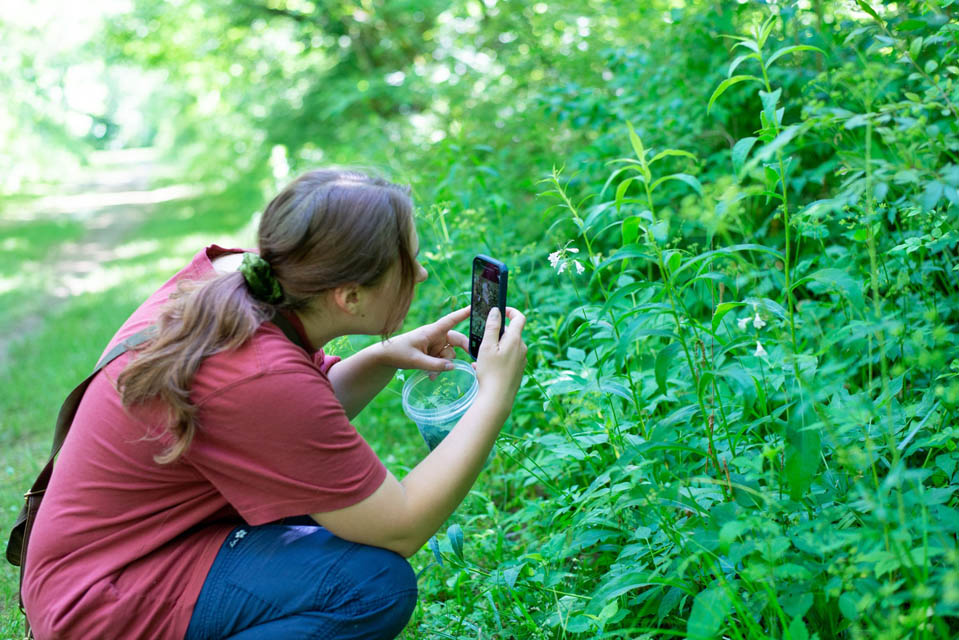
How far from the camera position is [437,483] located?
1.75 metres

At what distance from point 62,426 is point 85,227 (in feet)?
45.5

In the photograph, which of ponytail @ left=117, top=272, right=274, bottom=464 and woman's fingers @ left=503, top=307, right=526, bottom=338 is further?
woman's fingers @ left=503, top=307, right=526, bottom=338

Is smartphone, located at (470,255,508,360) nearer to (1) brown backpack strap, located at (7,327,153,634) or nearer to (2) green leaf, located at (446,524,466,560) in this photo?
(2) green leaf, located at (446,524,466,560)

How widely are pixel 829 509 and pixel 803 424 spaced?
0.22 metres

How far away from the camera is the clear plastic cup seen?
2020mm

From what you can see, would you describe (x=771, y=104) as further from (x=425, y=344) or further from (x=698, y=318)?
(x=698, y=318)

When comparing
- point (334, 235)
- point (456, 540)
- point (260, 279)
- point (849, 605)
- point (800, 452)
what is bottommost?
point (456, 540)

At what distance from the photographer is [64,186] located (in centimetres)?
2170

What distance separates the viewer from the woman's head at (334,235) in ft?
5.68

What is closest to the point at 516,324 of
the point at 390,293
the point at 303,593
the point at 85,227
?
the point at 390,293

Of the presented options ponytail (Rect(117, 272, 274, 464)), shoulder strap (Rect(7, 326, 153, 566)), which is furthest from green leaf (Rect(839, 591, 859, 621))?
shoulder strap (Rect(7, 326, 153, 566))

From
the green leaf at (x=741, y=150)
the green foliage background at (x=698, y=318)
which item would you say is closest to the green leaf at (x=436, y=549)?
the green foliage background at (x=698, y=318)

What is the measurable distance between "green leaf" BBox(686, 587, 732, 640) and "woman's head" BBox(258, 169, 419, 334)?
88cm

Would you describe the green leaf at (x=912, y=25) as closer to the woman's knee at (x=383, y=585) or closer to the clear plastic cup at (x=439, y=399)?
the clear plastic cup at (x=439, y=399)
